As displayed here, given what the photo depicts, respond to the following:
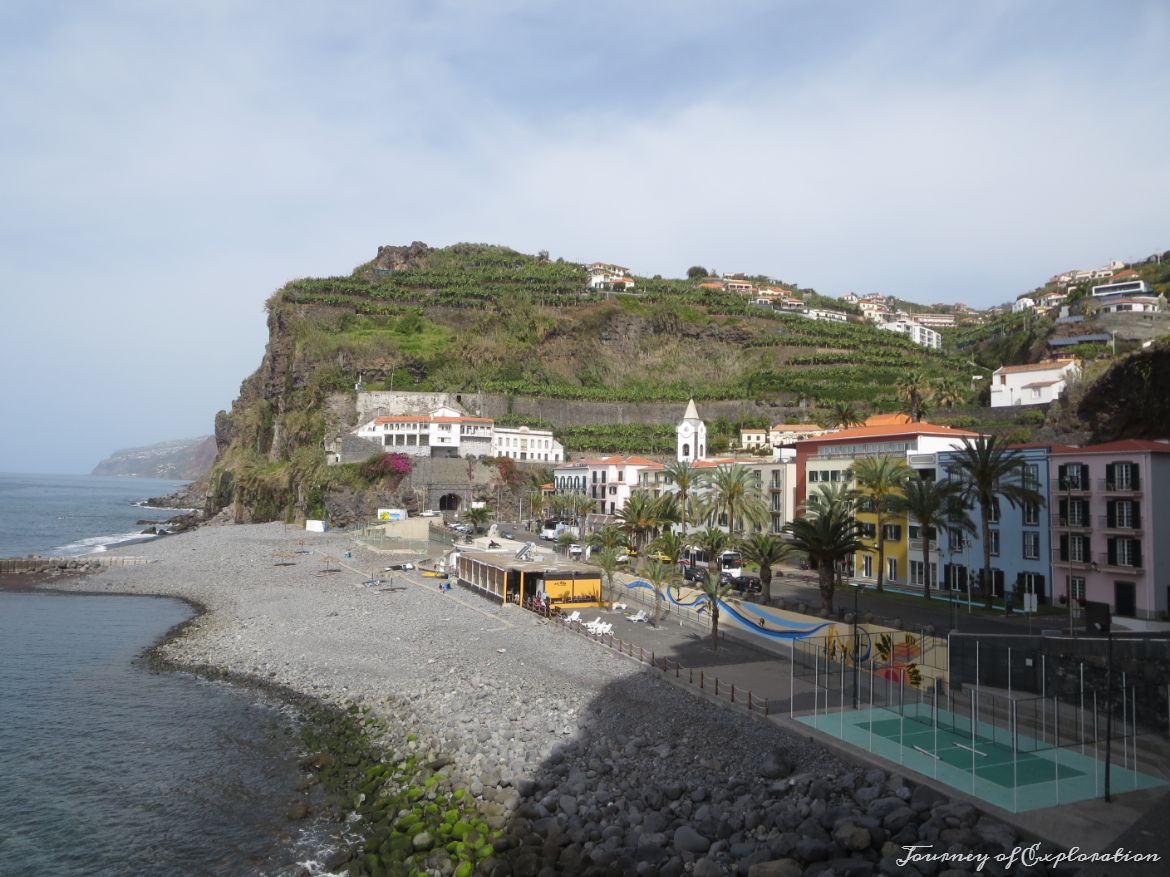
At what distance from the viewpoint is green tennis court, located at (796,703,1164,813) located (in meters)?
14.5

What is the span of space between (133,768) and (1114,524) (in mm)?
33232

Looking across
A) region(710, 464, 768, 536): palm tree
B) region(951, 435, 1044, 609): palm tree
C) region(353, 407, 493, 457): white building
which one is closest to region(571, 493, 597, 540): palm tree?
region(353, 407, 493, 457): white building

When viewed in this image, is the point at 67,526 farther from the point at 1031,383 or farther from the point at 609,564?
the point at 1031,383

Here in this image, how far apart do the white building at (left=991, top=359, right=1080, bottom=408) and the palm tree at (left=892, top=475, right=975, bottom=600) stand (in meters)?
35.4

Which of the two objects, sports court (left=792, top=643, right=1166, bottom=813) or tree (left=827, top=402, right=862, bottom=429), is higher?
tree (left=827, top=402, right=862, bottom=429)

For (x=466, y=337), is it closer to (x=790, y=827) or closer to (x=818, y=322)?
(x=818, y=322)

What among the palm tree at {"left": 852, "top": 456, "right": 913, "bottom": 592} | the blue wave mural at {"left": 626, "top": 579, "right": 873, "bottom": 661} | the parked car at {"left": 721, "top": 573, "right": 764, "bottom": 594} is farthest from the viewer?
the palm tree at {"left": 852, "top": 456, "right": 913, "bottom": 592}

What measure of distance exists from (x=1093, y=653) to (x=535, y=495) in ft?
191

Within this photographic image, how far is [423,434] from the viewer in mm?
76812

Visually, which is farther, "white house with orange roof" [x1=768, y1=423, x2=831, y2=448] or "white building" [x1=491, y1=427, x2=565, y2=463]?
"white building" [x1=491, y1=427, x2=565, y2=463]

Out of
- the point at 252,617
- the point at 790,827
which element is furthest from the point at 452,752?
the point at 252,617

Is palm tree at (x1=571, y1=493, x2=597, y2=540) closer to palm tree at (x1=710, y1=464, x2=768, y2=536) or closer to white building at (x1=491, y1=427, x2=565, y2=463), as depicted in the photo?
white building at (x1=491, y1=427, x2=565, y2=463)

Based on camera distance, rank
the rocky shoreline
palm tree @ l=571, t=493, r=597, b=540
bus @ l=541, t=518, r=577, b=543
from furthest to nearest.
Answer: palm tree @ l=571, t=493, r=597, b=540
bus @ l=541, t=518, r=577, b=543
the rocky shoreline

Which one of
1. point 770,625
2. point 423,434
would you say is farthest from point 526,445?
point 770,625
